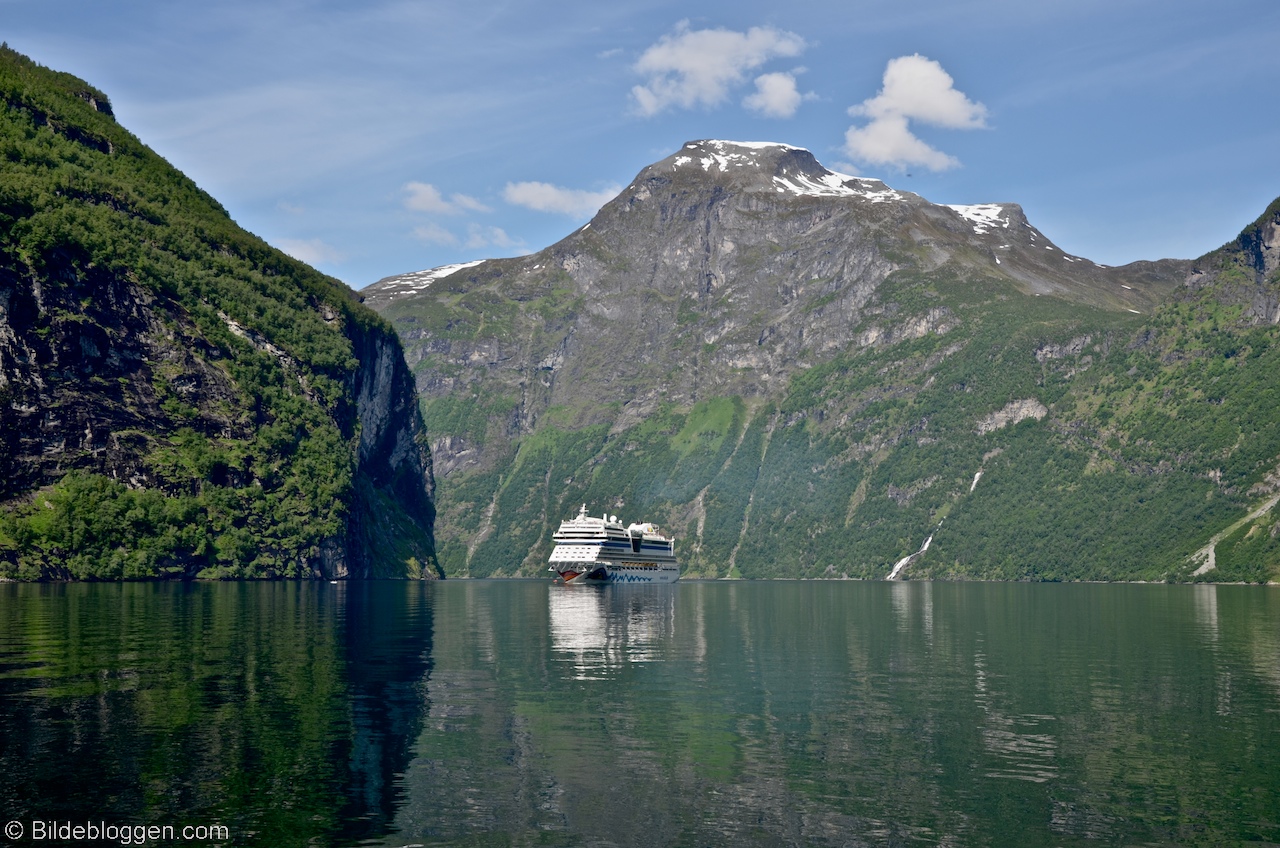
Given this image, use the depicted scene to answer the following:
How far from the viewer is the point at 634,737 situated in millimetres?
52688

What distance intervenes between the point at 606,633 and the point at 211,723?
61.5m

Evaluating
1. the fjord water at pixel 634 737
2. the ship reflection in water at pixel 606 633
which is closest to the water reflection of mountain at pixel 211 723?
the fjord water at pixel 634 737

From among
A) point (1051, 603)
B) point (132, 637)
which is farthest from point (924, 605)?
point (132, 637)

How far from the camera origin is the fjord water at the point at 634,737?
38500 mm

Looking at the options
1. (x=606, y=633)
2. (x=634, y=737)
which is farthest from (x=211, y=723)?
(x=606, y=633)

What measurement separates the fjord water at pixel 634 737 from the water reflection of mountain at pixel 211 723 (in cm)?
17

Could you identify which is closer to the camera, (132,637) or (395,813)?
(395,813)

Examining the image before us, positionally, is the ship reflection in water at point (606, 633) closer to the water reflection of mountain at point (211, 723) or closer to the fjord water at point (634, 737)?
the fjord water at point (634, 737)

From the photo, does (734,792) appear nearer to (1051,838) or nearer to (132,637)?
(1051,838)

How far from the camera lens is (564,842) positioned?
1435 inches

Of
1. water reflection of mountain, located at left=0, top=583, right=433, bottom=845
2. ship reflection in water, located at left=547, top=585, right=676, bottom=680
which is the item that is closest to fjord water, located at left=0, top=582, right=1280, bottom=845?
water reflection of mountain, located at left=0, top=583, right=433, bottom=845

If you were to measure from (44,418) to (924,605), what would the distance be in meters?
147

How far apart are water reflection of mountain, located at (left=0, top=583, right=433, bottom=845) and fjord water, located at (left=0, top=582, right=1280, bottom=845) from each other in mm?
171

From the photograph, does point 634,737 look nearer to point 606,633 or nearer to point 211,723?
point 211,723
